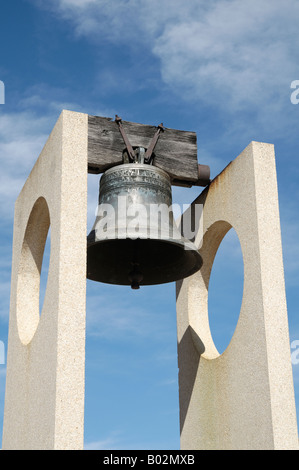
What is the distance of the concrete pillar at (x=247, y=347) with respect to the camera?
529cm

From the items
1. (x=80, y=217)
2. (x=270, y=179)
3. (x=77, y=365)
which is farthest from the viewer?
A: (x=270, y=179)

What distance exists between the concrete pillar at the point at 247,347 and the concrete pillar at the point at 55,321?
1.48 m

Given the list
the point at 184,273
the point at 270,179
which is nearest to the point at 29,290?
the point at 184,273

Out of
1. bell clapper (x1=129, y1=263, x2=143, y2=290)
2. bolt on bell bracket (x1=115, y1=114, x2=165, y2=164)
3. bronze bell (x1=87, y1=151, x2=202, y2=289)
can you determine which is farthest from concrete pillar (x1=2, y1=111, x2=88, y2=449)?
bell clapper (x1=129, y1=263, x2=143, y2=290)

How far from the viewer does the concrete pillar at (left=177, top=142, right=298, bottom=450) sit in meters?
5.29

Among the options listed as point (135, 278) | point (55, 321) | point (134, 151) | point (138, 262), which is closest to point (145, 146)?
point (134, 151)

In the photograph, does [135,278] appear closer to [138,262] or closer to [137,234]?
[138,262]

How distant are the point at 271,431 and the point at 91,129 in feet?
9.66

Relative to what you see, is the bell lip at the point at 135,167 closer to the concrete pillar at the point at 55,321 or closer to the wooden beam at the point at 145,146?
the wooden beam at the point at 145,146

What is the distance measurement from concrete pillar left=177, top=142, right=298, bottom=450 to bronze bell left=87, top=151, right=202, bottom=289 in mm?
540

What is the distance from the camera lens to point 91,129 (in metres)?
6.21

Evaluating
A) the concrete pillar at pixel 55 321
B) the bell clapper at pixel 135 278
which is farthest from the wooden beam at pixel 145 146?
the bell clapper at pixel 135 278

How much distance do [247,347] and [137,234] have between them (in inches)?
49.9
